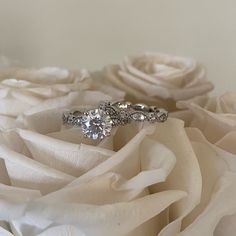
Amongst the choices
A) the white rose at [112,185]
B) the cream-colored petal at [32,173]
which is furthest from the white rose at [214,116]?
the cream-colored petal at [32,173]

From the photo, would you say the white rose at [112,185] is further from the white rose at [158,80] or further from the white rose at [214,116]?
the white rose at [158,80]

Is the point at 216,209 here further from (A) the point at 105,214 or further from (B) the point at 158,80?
(B) the point at 158,80

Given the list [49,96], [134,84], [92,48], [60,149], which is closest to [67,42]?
[92,48]

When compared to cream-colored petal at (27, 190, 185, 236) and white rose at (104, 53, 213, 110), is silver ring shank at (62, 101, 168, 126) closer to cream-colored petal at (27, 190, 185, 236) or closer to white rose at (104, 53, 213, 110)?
cream-colored petal at (27, 190, 185, 236)

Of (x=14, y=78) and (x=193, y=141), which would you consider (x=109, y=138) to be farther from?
(x=14, y=78)

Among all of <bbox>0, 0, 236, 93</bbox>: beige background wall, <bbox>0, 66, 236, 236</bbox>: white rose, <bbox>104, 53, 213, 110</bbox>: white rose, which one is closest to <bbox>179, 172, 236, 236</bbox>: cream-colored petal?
<bbox>0, 66, 236, 236</bbox>: white rose

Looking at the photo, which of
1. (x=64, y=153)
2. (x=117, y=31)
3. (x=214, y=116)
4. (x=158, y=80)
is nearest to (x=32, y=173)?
(x=64, y=153)

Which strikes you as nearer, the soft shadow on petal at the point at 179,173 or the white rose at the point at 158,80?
the soft shadow on petal at the point at 179,173

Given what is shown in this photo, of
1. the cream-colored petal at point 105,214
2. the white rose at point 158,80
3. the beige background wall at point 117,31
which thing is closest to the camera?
the cream-colored petal at point 105,214
